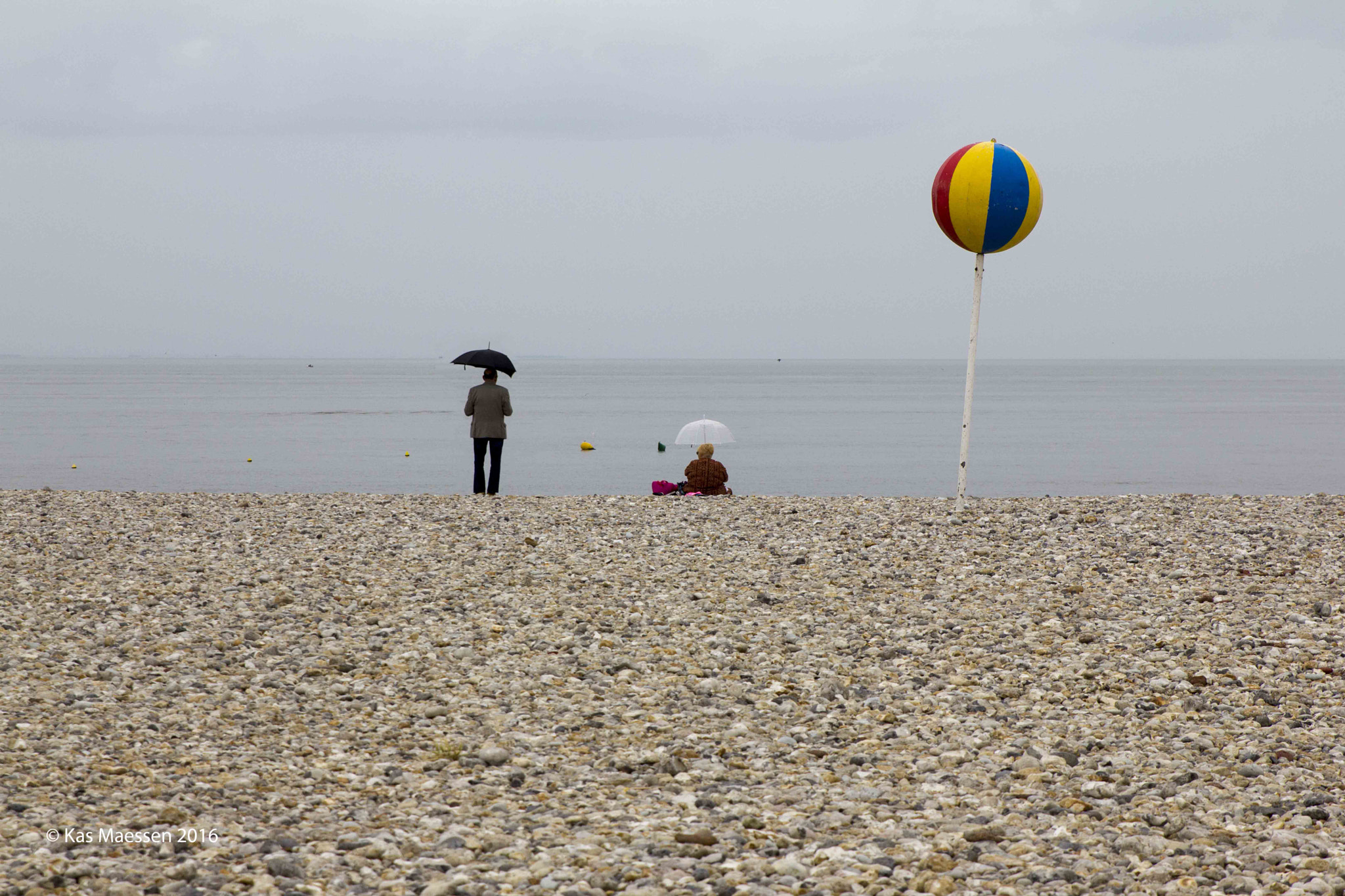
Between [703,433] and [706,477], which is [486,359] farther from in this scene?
[703,433]

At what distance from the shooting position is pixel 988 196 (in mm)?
10766

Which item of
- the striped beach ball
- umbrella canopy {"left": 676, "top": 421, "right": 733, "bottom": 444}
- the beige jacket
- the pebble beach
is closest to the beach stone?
the pebble beach

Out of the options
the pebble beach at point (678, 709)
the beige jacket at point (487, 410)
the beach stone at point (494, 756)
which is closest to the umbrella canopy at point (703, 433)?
the beige jacket at point (487, 410)

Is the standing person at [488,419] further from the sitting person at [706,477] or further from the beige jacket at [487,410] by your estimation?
the sitting person at [706,477]

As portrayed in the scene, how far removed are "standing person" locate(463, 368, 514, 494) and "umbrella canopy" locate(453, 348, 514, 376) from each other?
0.36 ft

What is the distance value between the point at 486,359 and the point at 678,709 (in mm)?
9545

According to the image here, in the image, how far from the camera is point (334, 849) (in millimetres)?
4504

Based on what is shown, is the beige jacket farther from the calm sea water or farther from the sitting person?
the calm sea water

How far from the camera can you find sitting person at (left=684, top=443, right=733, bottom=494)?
48.5 ft

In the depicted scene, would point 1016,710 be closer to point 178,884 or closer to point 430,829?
point 430,829

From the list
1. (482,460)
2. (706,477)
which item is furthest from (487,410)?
(706,477)

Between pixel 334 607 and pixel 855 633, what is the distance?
13.2ft

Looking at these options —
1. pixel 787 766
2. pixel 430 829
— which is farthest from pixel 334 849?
pixel 787 766

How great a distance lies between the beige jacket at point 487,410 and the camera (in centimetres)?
1512
